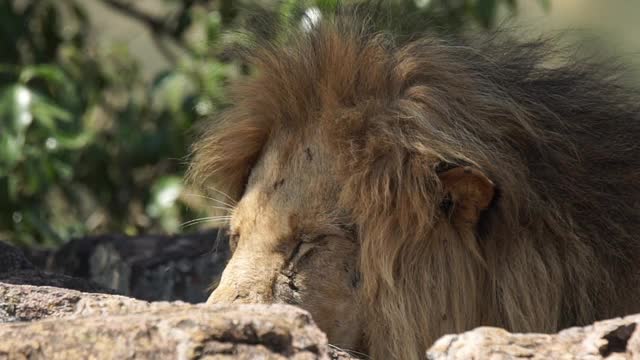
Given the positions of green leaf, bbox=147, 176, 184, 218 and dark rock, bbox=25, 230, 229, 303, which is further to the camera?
green leaf, bbox=147, 176, 184, 218

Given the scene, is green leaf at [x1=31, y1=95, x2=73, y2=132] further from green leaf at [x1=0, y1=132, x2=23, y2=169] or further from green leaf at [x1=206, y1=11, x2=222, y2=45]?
green leaf at [x1=206, y1=11, x2=222, y2=45]

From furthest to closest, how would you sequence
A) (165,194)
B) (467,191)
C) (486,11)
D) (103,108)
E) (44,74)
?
(103,108) < (165,194) < (44,74) < (486,11) < (467,191)

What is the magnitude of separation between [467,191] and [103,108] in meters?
3.50

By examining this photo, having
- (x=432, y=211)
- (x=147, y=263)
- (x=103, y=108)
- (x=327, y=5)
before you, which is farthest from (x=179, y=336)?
(x=103, y=108)

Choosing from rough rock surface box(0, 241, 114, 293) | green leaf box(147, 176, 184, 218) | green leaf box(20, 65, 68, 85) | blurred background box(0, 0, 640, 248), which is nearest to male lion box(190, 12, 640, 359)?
rough rock surface box(0, 241, 114, 293)

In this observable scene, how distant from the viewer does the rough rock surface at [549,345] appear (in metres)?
1.85

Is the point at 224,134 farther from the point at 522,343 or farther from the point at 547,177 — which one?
the point at 522,343

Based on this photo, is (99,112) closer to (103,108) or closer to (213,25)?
(103,108)

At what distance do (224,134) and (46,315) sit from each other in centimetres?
100

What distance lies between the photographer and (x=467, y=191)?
107 inches

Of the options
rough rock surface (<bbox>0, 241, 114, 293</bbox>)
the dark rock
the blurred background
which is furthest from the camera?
the blurred background

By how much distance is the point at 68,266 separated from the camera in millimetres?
4332

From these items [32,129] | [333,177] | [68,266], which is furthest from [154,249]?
[333,177]

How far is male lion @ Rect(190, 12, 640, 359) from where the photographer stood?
2.71 m
